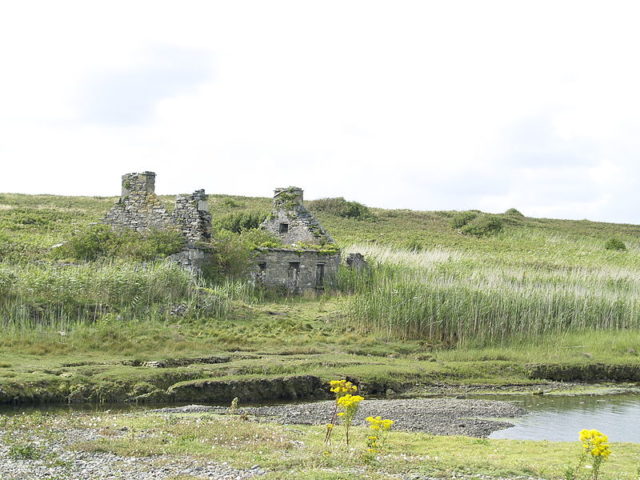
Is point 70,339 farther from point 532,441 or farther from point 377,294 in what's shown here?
point 532,441

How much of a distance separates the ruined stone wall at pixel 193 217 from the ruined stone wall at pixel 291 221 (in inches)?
232

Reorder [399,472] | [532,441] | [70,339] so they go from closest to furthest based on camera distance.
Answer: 1. [399,472]
2. [532,441]
3. [70,339]

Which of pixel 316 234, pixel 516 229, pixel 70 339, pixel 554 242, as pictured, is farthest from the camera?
pixel 516 229

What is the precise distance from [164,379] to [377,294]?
32.2 ft

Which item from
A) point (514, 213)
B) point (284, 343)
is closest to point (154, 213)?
point (284, 343)

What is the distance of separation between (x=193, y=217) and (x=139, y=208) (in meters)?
2.46

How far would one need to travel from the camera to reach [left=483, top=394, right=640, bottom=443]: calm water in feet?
51.2

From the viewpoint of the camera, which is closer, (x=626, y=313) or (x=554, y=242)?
(x=626, y=313)

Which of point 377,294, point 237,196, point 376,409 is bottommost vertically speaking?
point 376,409

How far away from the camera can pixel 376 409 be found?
17094mm

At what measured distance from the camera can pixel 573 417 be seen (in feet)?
56.8

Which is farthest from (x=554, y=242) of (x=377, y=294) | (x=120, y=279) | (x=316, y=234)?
(x=120, y=279)

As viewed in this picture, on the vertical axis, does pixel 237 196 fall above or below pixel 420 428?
above

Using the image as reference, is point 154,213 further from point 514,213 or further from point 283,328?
point 514,213
